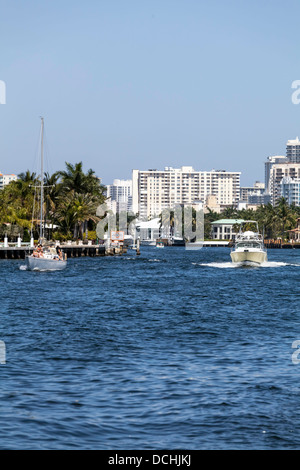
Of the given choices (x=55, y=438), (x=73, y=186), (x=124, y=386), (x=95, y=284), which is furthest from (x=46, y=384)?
(x=73, y=186)

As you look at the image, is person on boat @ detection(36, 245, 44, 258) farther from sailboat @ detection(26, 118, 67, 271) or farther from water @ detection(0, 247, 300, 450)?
water @ detection(0, 247, 300, 450)

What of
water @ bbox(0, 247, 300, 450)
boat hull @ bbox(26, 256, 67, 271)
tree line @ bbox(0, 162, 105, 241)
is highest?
tree line @ bbox(0, 162, 105, 241)

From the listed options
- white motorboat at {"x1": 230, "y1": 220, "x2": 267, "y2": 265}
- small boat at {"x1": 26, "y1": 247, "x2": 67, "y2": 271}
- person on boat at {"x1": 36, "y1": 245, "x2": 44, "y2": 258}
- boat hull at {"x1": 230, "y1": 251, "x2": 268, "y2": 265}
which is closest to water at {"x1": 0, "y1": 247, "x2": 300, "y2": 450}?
small boat at {"x1": 26, "y1": 247, "x2": 67, "y2": 271}

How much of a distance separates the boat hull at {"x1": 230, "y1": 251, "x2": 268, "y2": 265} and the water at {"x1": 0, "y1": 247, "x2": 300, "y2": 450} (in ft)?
127

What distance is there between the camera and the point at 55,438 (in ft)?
45.9

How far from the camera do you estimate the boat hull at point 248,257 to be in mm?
79294

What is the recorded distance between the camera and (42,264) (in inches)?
2685

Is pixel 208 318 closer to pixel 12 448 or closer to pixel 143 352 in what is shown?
pixel 143 352

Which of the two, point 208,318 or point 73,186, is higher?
point 73,186

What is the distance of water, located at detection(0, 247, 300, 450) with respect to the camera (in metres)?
14.3

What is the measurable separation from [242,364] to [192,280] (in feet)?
144

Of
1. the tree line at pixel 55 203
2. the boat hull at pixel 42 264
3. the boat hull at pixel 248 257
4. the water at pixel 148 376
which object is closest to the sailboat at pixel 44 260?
the boat hull at pixel 42 264

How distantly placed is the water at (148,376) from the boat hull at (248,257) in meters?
38.9

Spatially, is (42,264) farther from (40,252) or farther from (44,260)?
(40,252)
